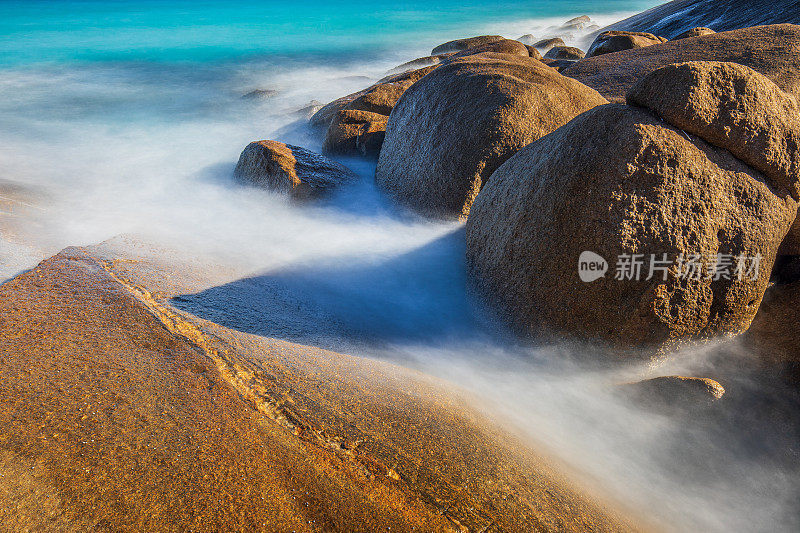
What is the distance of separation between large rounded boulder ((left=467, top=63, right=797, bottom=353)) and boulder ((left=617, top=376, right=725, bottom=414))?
213 millimetres

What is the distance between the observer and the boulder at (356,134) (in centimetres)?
608

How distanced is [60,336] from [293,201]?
2847 millimetres

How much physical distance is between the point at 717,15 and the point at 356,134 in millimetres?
10082

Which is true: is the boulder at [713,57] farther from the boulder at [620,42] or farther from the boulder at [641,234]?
the boulder at [641,234]

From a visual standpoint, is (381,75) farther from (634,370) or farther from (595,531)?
(595,531)

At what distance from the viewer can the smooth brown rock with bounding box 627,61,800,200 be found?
8.48 ft

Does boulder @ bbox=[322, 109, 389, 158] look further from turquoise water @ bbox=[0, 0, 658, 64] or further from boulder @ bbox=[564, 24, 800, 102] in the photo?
turquoise water @ bbox=[0, 0, 658, 64]

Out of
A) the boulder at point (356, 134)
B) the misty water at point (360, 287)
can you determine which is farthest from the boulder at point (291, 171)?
the boulder at point (356, 134)

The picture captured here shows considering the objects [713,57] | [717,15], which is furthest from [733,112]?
[717,15]

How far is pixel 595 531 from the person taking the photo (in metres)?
1.76

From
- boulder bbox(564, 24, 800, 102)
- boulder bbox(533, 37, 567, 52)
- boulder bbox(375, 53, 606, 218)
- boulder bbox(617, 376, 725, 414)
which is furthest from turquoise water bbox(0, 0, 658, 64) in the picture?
boulder bbox(617, 376, 725, 414)

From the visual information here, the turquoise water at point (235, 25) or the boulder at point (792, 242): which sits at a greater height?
the turquoise water at point (235, 25)

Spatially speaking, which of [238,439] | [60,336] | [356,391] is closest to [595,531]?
[356,391]

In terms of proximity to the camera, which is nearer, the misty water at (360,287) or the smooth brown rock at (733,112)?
the misty water at (360,287)
